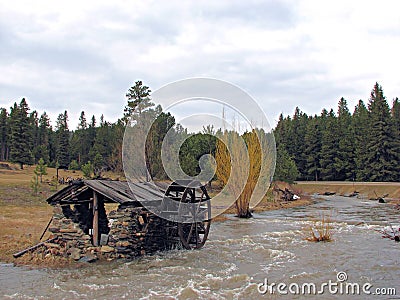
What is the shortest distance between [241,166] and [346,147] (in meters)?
41.7

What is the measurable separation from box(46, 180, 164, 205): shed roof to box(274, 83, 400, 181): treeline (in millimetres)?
33998

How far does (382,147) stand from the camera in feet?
183

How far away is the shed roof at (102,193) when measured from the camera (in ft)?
42.1

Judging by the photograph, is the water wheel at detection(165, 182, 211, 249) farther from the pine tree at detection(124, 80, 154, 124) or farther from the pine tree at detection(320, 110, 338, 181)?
the pine tree at detection(320, 110, 338, 181)

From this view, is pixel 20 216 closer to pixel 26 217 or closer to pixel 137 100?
pixel 26 217

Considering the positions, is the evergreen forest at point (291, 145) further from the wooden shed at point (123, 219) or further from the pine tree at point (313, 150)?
the wooden shed at point (123, 219)

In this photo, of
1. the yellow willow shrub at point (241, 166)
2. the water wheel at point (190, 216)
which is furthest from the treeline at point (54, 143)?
the water wheel at point (190, 216)

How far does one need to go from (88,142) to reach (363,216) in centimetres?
6442

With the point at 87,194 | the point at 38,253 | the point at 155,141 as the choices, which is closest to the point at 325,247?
the point at 87,194

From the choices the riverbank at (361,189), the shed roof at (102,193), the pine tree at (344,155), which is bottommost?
the riverbank at (361,189)

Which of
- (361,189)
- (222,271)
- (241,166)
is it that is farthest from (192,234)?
(361,189)

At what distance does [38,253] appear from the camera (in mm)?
12555

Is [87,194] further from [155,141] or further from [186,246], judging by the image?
[155,141]

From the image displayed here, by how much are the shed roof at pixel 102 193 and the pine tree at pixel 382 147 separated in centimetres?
4893
